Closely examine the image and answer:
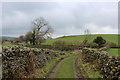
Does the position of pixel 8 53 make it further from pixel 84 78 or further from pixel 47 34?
Answer: pixel 47 34

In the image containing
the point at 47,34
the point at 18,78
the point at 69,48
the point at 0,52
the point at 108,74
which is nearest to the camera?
the point at 18,78

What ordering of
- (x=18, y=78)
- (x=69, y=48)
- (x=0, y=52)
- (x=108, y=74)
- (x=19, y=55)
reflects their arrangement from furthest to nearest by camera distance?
(x=69, y=48) → (x=19, y=55) → (x=0, y=52) → (x=108, y=74) → (x=18, y=78)

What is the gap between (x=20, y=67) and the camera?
7.58 m

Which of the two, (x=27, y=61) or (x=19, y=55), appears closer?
(x=27, y=61)

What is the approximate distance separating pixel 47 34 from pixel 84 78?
154ft

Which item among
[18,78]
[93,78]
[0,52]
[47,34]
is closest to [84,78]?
[93,78]

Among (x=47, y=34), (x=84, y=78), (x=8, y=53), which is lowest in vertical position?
(x=84, y=78)

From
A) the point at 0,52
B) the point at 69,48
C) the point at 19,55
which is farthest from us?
the point at 69,48

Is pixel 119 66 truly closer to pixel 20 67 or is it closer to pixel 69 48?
pixel 20 67

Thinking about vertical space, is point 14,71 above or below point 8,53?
below

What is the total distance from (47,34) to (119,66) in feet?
157

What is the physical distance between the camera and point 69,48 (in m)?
36.2

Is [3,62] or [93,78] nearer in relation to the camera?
[3,62]

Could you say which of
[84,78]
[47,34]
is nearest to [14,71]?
[84,78]
